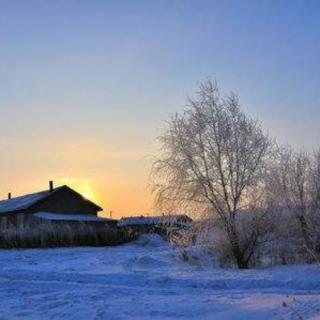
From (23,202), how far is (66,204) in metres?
4.48

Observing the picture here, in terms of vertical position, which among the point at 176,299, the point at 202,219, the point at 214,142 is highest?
the point at 214,142

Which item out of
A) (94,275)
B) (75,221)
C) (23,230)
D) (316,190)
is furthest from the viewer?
(75,221)

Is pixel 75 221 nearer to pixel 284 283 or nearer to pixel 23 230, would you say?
pixel 23 230

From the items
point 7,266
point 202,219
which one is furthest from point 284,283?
point 7,266

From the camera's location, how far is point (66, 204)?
238 ft

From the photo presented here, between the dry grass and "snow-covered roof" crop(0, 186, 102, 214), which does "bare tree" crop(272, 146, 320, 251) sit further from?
"snow-covered roof" crop(0, 186, 102, 214)

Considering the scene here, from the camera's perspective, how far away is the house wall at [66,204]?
231 feet

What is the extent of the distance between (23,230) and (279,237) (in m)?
28.0

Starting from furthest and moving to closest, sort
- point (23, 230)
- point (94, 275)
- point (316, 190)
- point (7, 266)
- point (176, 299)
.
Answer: point (23, 230), point (7, 266), point (316, 190), point (94, 275), point (176, 299)

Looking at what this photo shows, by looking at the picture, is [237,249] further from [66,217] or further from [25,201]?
[25,201]

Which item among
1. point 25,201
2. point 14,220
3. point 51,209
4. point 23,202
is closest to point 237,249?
point 51,209

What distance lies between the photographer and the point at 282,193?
977 inches

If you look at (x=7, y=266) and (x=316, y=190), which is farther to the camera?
(x=7, y=266)

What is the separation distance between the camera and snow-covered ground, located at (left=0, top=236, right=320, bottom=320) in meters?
12.8
